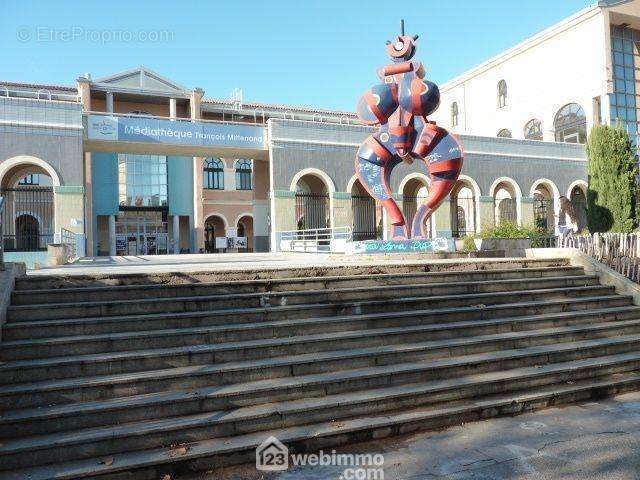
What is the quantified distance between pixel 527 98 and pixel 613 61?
18.5 ft

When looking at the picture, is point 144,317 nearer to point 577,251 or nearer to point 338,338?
point 338,338

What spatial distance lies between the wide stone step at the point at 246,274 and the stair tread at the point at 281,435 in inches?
107

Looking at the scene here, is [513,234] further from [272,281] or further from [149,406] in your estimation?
[149,406]

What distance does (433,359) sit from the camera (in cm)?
586

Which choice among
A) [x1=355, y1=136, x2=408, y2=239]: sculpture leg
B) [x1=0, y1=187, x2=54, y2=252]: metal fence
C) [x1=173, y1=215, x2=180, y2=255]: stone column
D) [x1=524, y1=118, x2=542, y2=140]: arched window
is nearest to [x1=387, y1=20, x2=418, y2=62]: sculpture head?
[x1=355, y1=136, x2=408, y2=239]: sculpture leg

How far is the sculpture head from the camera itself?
1332 centimetres

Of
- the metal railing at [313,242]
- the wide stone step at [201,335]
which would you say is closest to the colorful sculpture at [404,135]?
the metal railing at [313,242]

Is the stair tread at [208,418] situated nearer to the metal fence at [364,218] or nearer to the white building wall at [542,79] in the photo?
the metal fence at [364,218]

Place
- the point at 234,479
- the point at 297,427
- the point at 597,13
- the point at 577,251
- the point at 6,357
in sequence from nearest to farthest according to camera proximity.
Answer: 1. the point at 234,479
2. the point at 297,427
3. the point at 6,357
4. the point at 577,251
5. the point at 597,13

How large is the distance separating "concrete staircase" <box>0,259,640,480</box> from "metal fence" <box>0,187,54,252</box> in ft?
38.0

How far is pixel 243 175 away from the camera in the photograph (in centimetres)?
4275

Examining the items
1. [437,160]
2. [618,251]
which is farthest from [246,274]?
[437,160]

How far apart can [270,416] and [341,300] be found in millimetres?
2404

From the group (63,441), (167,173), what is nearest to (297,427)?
(63,441)
